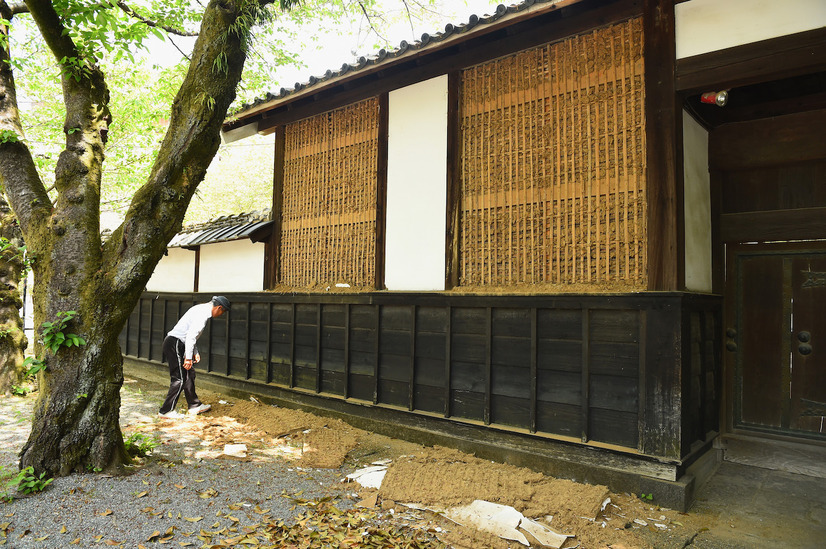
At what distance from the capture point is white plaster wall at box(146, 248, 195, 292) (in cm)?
1130

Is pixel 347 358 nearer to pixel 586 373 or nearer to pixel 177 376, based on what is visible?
pixel 177 376

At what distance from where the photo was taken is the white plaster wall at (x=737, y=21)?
14.3 feet

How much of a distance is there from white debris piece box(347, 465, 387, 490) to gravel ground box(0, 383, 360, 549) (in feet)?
0.68

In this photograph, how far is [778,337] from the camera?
602 centimetres

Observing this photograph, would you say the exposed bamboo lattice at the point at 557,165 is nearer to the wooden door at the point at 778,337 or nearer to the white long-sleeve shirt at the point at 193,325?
the wooden door at the point at 778,337

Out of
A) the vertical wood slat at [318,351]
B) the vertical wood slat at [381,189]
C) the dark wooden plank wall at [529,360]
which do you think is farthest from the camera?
the vertical wood slat at [318,351]

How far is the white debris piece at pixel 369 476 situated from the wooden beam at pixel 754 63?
5.16 m

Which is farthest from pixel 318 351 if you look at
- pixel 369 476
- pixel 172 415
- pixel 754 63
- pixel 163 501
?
pixel 754 63

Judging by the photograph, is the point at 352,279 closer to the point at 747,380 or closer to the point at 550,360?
the point at 550,360

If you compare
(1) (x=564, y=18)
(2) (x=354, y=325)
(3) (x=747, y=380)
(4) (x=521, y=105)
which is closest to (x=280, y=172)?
(2) (x=354, y=325)

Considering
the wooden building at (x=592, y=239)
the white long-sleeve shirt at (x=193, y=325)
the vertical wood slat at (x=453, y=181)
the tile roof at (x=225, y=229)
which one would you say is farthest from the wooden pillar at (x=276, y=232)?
the vertical wood slat at (x=453, y=181)

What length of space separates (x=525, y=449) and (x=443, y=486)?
119 cm

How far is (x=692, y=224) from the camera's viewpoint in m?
5.54

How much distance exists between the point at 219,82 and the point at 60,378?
350cm
